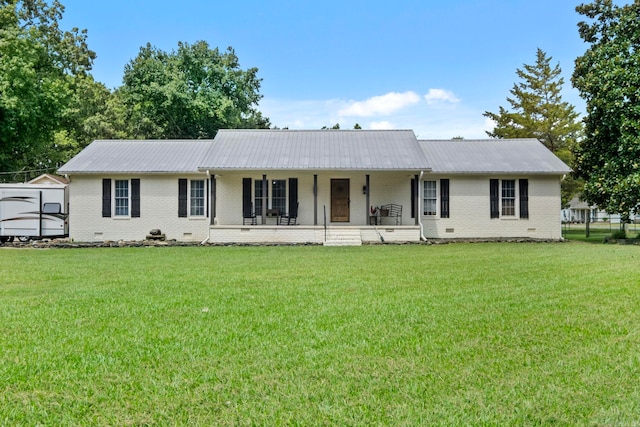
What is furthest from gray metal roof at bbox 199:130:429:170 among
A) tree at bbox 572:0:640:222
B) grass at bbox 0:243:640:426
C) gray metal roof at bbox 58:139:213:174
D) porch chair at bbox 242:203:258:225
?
grass at bbox 0:243:640:426

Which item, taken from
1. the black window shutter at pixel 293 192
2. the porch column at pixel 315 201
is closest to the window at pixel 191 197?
the black window shutter at pixel 293 192

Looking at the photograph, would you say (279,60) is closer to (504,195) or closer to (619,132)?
(504,195)

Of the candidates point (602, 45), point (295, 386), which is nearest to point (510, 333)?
point (295, 386)

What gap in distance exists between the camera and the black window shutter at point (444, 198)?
20219 millimetres

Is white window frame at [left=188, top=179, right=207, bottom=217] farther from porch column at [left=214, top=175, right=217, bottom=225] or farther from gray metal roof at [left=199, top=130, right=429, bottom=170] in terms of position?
gray metal roof at [left=199, top=130, right=429, bottom=170]

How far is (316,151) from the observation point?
20.5 m

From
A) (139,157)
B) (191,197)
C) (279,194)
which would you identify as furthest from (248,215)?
(139,157)

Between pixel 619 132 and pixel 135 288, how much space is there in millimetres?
19171

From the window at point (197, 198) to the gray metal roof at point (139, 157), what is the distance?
A: 745 millimetres

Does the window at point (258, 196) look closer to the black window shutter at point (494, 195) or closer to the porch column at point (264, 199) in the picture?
the porch column at point (264, 199)

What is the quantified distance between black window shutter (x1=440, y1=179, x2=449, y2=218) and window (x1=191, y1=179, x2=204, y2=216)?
418 inches

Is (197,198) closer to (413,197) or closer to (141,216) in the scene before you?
(141,216)

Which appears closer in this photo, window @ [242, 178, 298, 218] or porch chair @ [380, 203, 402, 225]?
porch chair @ [380, 203, 402, 225]

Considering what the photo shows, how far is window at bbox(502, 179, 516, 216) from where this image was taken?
20203 mm
